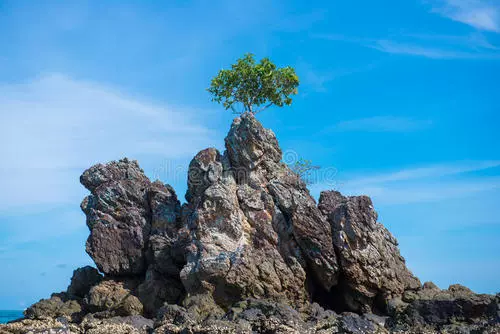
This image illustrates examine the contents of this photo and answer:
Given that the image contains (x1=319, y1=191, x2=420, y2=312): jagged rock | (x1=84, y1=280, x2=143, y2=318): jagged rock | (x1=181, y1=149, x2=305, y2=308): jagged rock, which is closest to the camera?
(x1=181, y1=149, x2=305, y2=308): jagged rock

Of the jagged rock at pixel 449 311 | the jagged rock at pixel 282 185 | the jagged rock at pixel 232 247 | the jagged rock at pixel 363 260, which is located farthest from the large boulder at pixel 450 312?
the jagged rock at pixel 232 247

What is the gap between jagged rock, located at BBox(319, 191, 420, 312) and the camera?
99.0 ft

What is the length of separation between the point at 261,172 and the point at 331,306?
9245mm

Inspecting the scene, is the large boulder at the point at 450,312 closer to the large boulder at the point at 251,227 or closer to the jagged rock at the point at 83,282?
the large boulder at the point at 251,227

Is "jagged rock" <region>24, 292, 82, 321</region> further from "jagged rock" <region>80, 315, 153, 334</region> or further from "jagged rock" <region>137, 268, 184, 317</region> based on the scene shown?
"jagged rock" <region>137, 268, 184, 317</region>

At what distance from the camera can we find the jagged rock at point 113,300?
3006cm

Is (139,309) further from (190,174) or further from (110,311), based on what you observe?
(190,174)

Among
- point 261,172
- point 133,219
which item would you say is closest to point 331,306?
point 261,172

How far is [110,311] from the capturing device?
29.8 metres

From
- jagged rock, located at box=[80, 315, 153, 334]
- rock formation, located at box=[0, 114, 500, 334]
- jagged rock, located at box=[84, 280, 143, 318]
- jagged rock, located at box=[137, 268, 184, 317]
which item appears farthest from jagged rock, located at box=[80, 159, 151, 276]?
jagged rock, located at box=[80, 315, 153, 334]

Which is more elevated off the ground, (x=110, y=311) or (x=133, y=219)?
(x=133, y=219)

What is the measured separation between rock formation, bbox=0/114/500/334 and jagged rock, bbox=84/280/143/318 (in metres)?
0.07

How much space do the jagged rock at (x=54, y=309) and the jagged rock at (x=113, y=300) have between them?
96 centimetres

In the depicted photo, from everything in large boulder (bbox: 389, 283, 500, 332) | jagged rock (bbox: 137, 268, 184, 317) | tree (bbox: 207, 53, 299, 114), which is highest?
tree (bbox: 207, 53, 299, 114)
